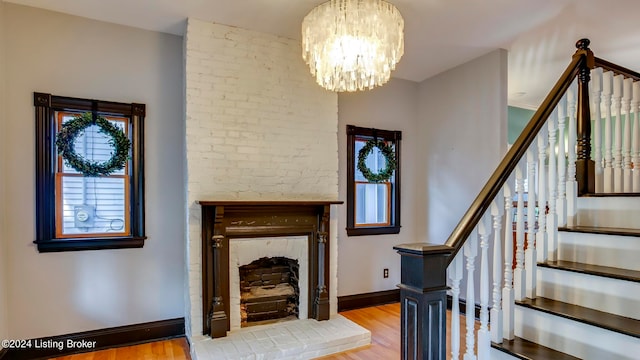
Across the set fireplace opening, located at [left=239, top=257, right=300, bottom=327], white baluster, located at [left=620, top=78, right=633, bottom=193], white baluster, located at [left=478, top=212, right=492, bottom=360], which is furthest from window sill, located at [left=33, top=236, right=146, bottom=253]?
white baluster, located at [left=620, top=78, right=633, bottom=193]

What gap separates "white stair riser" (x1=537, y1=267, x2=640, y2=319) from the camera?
6.33 ft

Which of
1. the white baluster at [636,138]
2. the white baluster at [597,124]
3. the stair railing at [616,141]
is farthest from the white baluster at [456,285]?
the white baluster at [636,138]

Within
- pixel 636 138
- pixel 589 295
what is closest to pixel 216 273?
pixel 589 295

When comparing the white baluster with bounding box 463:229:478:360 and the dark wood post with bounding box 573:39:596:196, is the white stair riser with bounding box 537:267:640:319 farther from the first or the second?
the dark wood post with bounding box 573:39:596:196

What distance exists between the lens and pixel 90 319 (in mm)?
3326

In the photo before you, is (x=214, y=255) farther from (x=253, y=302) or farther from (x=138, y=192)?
(x=138, y=192)

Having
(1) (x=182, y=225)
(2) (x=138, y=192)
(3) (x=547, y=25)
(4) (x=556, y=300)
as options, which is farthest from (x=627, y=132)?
(2) (x=138, y=192)

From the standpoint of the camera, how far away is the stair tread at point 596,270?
196 centimetres

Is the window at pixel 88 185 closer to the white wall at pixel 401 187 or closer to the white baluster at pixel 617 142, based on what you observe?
the white wall at pixel 401 187

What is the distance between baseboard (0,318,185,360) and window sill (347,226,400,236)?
2.17 meters

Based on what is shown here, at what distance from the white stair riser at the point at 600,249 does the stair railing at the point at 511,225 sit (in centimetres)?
9

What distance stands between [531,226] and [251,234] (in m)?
2.41

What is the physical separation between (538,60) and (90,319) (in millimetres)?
5618

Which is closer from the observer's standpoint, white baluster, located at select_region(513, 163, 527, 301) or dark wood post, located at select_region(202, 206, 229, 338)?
white baluster, located at select_region(513, 163, 527, 301)
